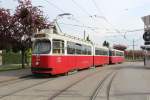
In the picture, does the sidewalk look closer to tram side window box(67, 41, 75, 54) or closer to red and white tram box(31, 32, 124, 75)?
red and white tram box(31, 32, 124, 75)

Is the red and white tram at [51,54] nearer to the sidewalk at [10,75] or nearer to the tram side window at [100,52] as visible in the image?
the sidewalk at [10,75]

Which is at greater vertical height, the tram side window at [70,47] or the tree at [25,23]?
the tree at [25,23]

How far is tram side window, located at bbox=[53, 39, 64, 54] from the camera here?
24.4m

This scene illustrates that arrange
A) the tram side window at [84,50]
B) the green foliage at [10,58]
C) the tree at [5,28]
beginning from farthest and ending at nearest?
the green foliage at [10,58]
the tram side window at [84,50]
the tree at [5,28]

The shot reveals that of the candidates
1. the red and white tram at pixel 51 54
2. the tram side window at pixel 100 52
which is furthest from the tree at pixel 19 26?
the tram side window at pixel 100 52

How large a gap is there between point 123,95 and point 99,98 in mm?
1428

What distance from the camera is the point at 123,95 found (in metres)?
14.9

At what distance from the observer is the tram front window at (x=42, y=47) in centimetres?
2416

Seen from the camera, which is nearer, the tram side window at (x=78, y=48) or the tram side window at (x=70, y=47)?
the tram side window at (x=70, y=47)

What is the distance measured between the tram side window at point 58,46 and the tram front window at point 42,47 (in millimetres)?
460

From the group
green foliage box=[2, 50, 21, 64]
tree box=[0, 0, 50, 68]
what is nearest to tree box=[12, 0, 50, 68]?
tree box=[0, 0, 50, 68]

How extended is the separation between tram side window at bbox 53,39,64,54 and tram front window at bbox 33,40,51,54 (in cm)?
46

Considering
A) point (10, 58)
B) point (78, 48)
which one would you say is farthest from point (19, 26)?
point (10, 58)

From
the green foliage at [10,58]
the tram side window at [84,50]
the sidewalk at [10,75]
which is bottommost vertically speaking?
the sidewalk at [10,75]
